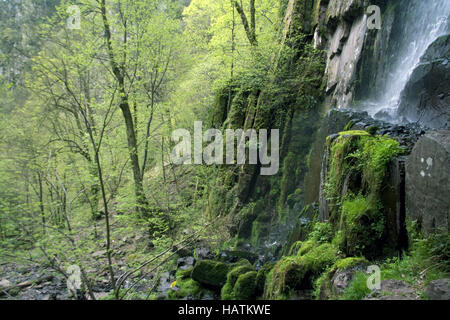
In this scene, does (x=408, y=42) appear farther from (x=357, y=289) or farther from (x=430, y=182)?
(x=357, y=289)

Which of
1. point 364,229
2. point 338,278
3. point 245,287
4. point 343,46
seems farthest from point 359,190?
point 343,46

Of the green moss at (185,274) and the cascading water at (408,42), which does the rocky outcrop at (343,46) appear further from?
the green moss at (185,274)

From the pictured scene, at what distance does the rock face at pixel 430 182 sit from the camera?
2662mm

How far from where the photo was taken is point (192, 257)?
9336mm

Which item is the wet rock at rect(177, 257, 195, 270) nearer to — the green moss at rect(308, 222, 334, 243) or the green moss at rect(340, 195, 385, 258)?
the green moss at rect(308, 222, 334, 243)

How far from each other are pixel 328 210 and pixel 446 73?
302cm

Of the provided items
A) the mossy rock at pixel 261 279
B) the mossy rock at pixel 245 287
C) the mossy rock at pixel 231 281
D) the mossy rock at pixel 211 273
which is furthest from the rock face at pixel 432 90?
the mossy rock at pixel 211 273

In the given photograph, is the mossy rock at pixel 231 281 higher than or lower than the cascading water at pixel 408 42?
lower

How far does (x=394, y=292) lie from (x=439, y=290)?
1.46 ft

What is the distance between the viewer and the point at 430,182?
286 cm

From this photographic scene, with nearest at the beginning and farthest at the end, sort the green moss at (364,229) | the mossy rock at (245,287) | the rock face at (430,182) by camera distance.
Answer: the rock face at (430,182) < the green moss at (364,229) < the mossy rock at (245,287)

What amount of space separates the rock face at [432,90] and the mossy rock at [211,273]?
17.8 feet
